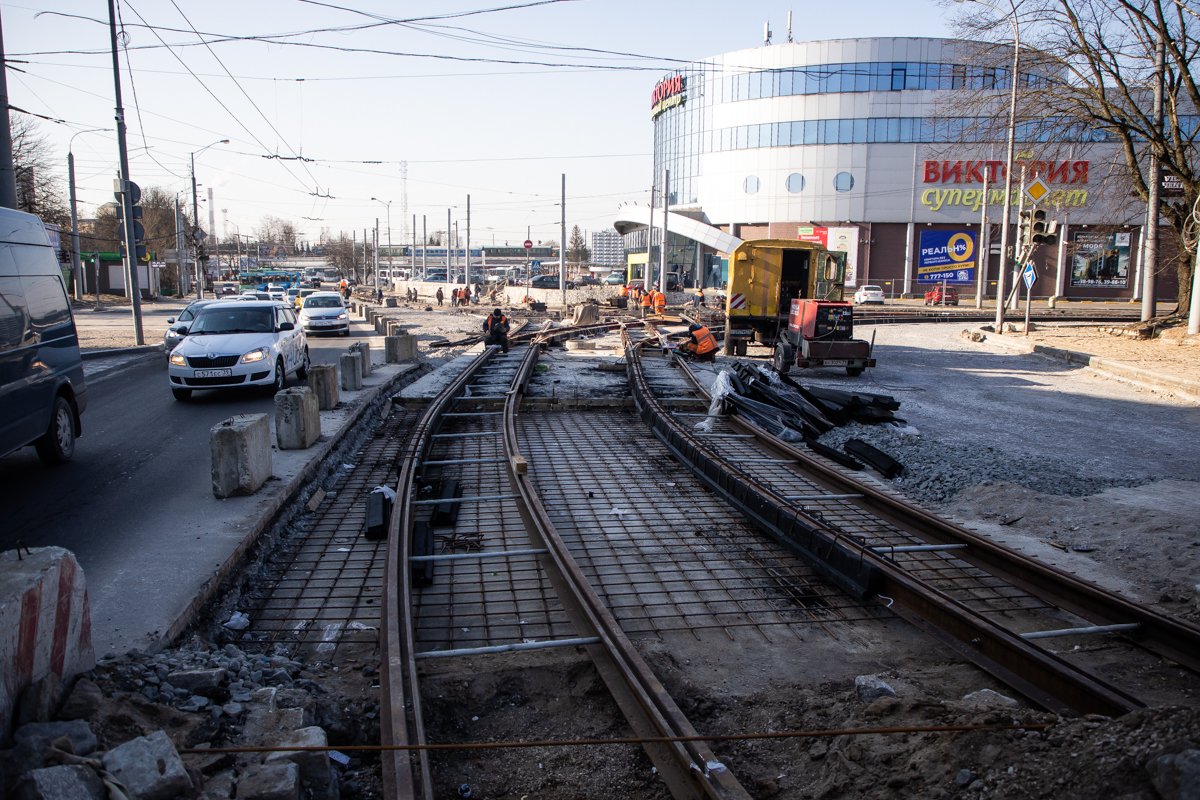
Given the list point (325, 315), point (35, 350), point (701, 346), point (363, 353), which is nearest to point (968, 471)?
point (35, 350)

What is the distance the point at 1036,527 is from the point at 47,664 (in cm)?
761

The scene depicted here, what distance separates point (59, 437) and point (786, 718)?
848 centimetres

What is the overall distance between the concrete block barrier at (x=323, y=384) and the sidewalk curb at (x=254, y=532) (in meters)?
0.58

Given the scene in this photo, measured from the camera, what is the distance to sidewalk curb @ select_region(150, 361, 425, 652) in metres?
5.15

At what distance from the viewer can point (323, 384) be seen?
1302 centimetres

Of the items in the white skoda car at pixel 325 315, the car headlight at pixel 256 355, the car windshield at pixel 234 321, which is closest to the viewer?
the car headlight at pixel 256 355

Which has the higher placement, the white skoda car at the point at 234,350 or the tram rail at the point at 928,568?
the white skoda car at the point at 234,350

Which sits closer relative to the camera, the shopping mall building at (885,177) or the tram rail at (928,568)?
the tram rail at (928,568)

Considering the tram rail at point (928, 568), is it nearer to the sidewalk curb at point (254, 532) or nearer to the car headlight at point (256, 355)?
the sidewalk curb at point (254, 532)

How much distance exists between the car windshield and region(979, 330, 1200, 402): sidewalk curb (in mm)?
16645

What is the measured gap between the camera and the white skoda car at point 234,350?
1419 centimetres

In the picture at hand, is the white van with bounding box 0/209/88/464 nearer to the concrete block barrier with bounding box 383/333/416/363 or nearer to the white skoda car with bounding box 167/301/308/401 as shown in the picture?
the white skoda car with bounding box 167/301/308/401

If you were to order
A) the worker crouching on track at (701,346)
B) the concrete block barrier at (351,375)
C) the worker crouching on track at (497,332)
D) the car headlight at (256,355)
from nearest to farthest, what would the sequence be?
the car headlight at (256,355) → the concrete block barrier at (351,375) → the worker crouching on track at (701,346) → the worker crouching on track at (497,332)

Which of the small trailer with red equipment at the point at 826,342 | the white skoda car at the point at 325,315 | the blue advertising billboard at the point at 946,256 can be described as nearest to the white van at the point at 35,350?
the small trailer with red equipment at the point at 826,342
